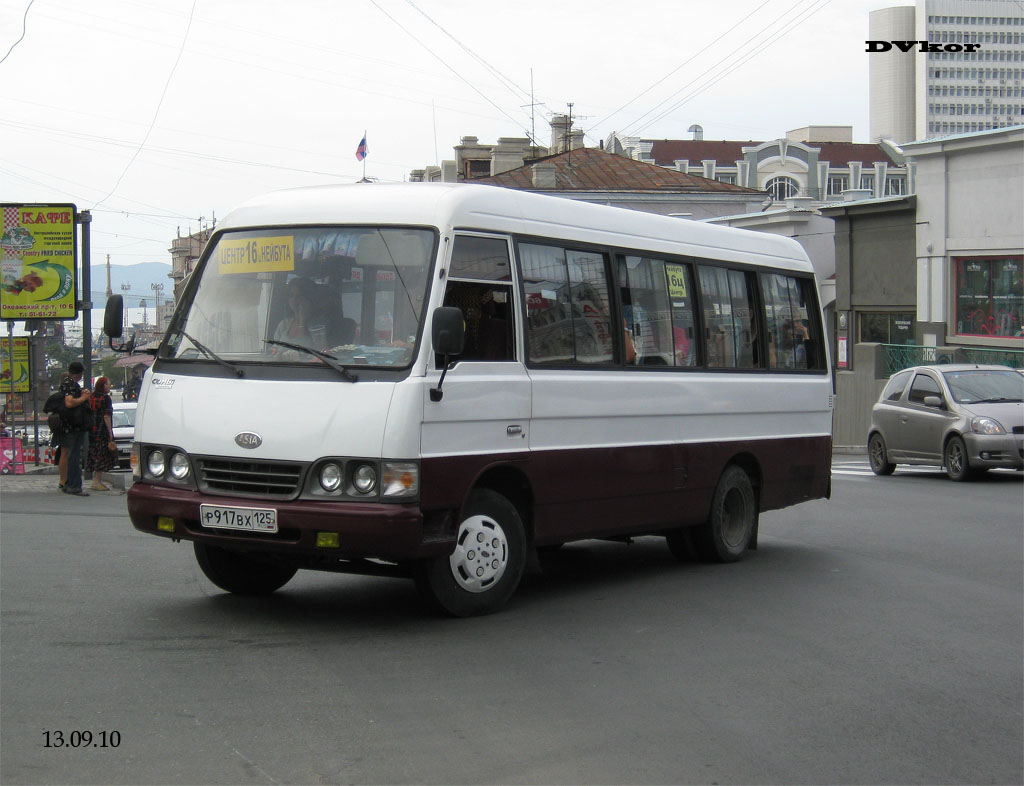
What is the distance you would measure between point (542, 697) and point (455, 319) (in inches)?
87.6

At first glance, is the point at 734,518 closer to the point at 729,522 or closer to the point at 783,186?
the point at 729,522

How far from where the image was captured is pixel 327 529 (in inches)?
290

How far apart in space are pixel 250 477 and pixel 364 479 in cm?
71

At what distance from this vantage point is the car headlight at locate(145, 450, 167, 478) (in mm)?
8047

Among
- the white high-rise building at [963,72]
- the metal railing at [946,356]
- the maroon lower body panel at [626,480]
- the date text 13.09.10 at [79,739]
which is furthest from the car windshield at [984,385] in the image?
the white high-rise building at [963,72]

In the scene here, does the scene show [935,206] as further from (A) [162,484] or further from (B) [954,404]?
(A) [162,484]

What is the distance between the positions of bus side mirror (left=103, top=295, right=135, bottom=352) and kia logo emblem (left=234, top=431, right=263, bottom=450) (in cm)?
145

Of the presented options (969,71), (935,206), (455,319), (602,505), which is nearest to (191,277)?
(455,319)

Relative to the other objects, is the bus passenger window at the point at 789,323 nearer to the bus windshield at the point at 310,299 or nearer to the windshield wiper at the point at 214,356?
the bus windshield at the point at 310,299

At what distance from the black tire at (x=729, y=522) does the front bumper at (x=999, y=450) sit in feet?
30.1

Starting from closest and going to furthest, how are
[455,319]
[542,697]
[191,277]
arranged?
1. [542,697]
2. [455,319]
3. [191,277]

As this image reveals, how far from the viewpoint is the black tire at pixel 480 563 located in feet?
26.1

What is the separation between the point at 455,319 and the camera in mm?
7414

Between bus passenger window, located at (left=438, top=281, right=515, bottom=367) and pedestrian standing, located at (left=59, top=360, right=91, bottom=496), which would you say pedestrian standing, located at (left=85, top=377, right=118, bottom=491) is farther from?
bus passenger window, located at (left=438, top=281, right=515, bottom=367)
